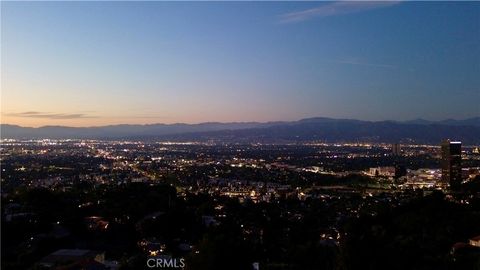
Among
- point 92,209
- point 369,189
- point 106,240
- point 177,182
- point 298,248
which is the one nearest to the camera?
point 298,248

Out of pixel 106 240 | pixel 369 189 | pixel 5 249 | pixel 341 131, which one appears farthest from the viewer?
pixel 341 131

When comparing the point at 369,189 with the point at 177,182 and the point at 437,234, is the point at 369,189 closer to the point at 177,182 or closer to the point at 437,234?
the point at 177,182

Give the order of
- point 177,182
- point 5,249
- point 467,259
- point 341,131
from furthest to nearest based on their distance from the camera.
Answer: point 341,131 < point 177,182 < point 5,249 < point 467,259

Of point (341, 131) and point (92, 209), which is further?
point (341, 131)

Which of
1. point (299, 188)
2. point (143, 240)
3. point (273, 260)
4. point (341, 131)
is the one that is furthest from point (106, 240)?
point (341, 131)

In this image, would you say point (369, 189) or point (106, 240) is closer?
point (106, 240)

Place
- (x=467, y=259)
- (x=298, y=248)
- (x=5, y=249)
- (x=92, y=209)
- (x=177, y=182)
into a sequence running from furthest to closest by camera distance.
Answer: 1. (x=177, y=182)
2. (x=92, y=209)
3. (x=5, y=249)
4. (x=298, y=248)
5. (x=467, y=259)

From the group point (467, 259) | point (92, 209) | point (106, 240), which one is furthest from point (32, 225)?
point (467, 259)

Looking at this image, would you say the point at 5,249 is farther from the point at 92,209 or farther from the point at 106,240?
the point at 92,209
